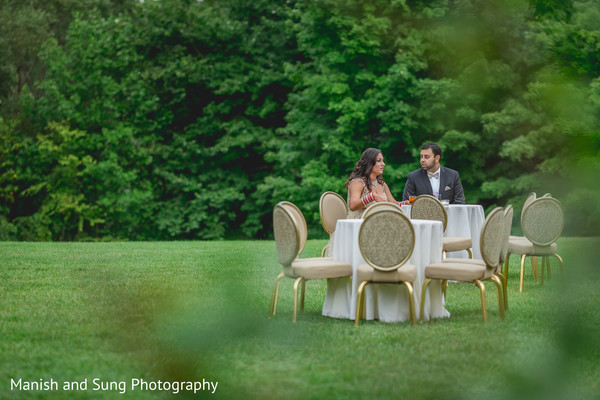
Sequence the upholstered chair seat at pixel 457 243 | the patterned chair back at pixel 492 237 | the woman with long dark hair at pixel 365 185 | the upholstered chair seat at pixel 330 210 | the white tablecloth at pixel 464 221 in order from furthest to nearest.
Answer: the white tablecloth at pixel 464 221 < the upholstered chair seat at pixel 330 210 < the upholstered chair seat at pixel 457 243 < the woman with long dark hair at pixel 365 185 < the patterned chair back at pixel 492 237

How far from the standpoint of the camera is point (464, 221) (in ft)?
27.4

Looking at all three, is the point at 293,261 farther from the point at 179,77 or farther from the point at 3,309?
the point at 179,77

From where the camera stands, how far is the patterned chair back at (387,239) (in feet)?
17.7

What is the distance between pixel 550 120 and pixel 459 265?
484cm

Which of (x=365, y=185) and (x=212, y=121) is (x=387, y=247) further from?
(x=212, y=121)

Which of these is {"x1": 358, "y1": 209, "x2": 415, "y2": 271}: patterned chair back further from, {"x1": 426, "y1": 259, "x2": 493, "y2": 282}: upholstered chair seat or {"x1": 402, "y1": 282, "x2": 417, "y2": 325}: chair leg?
{"x1": 426, "y1": 259, "x2": 493, "y2": 282}: upholstered chair seat

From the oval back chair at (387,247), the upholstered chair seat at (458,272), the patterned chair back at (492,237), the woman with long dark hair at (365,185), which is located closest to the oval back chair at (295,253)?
the oval back chair at (387,247)

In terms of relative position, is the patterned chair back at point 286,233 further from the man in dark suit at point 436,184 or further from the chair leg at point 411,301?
the man in dark suit at point 436,184

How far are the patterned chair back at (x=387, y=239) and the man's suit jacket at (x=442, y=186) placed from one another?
318cm

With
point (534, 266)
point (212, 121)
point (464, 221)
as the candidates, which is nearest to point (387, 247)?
point (464, 221)

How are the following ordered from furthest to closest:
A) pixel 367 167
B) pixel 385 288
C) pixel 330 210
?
pixel 330 210, pixel 367 167, pixel 385 288

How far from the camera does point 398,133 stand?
20.3m

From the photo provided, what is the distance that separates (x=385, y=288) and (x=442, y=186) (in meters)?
3.04

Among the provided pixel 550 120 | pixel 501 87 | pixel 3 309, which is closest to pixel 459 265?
pixel 3 309
